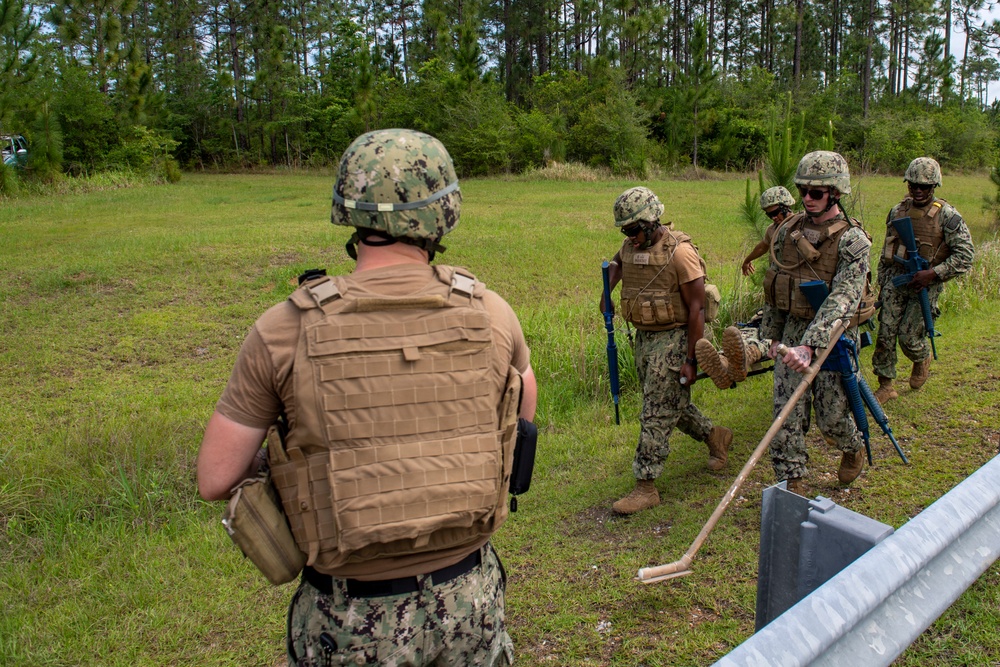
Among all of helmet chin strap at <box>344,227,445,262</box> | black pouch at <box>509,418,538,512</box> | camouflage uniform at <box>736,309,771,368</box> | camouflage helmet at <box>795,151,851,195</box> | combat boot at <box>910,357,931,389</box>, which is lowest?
combat boot at <box>910,357,931,389</box>

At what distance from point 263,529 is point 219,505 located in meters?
3.15

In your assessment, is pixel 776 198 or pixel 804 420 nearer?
pixel 804 420

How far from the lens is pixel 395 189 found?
5.87ft

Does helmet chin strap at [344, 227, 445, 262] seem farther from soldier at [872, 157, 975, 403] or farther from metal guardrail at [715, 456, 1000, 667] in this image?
soldier at [872, 157, 975, 403]

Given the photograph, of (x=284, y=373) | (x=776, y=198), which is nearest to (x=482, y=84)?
(x=776, y=198)

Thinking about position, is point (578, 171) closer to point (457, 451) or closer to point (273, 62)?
point (273, 62)

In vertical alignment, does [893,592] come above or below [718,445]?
above

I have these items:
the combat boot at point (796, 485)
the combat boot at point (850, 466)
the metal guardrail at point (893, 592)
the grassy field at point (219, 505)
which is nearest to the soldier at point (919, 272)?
the grassy field at point (219, 505)

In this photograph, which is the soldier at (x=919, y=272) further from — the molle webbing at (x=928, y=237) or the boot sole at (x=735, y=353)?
the boot sole at (x=735, y=353)

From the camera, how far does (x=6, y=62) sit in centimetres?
1858

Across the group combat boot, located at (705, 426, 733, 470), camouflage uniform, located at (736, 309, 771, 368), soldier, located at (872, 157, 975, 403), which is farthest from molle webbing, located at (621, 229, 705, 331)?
soldier, located at (872, 157, 975, 403)

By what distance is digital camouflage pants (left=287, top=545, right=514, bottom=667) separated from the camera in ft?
5.70

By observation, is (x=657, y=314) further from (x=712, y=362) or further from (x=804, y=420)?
(x=804, y=420)

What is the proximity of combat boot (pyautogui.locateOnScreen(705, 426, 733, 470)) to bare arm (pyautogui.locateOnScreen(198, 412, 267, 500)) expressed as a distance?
11.1 feet
